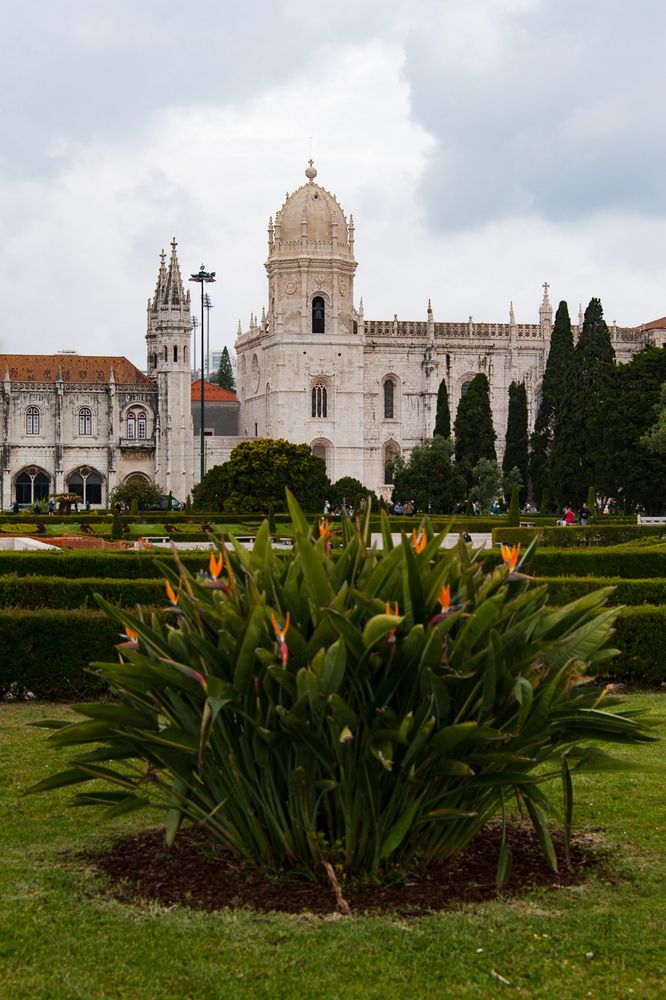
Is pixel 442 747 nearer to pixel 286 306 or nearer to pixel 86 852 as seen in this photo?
pixel 86 852

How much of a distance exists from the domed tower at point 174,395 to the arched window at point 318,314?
7037 millimetres

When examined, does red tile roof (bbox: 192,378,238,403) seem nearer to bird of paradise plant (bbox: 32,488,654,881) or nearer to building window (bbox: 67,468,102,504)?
building window (bbox: 67,468,102,504)

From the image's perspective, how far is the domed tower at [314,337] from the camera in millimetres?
71312

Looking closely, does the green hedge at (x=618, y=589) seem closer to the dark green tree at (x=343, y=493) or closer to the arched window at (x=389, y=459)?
the dark green tree at (x=343, y=493)

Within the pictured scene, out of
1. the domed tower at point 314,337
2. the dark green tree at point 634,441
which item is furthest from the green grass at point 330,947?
the domed tower at point 314,337

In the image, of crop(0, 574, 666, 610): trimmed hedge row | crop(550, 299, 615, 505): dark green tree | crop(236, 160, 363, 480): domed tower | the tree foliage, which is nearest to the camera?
crop(0, 574, 666, 610): trimmed hedge row

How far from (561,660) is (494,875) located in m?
1.09

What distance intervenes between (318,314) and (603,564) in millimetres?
57559

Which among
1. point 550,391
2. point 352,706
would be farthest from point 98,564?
point 550,391

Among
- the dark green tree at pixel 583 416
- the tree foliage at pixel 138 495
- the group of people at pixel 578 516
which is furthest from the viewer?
the tree foliage at pixel 138 495

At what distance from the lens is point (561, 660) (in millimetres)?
6156

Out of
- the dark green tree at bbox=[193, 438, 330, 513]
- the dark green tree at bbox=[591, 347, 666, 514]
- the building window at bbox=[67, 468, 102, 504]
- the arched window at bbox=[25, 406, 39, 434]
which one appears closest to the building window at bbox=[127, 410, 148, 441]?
the building window at bbox=[67, 468, 102, 504]

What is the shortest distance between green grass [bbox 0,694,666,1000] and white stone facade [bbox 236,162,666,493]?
65.2 metres

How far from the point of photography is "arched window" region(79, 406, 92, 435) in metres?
72.4
